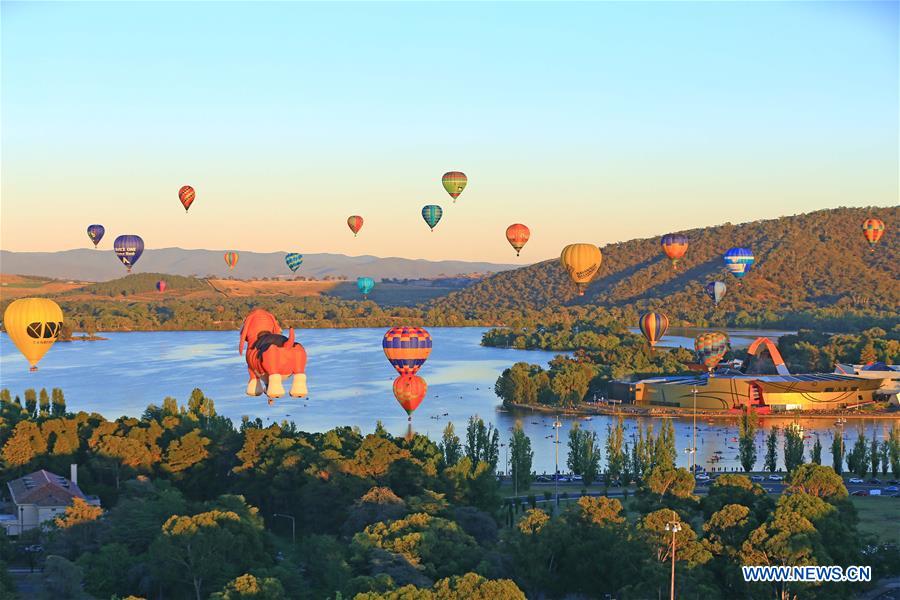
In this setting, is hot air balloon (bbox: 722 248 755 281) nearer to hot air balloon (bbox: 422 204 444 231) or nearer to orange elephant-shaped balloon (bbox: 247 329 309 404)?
hot air balloon (bbox: 422 204 444 231)

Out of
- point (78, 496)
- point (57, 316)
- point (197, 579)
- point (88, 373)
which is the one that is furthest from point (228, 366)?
point (197, 579)

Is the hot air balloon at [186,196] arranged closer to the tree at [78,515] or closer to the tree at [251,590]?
the tree at [78,515]

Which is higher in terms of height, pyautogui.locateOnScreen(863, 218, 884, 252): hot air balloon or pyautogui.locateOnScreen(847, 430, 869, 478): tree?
pyautogui.locateOnScreen(863, 218, 884, 252): hot air balloon

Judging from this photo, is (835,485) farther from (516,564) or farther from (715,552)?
(516,564)

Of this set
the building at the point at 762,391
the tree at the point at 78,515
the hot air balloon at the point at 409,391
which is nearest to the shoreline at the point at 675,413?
the building at the point at 762,391

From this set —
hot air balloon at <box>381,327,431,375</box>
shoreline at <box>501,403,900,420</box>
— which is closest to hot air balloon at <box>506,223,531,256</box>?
shoreline at <box>501,403,900,420</box>

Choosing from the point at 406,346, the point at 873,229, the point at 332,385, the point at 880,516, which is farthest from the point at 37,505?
the point at 873,229
